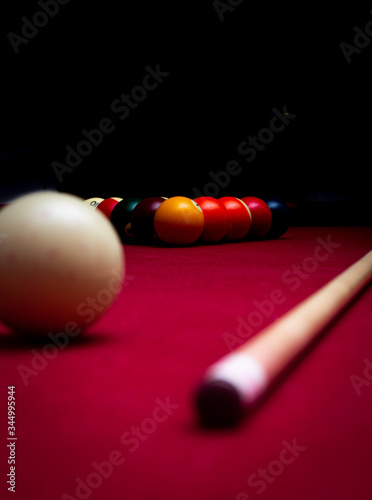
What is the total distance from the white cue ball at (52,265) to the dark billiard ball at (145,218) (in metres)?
3.46

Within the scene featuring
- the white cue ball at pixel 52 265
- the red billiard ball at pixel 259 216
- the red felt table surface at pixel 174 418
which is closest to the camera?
the red felt table surface at pixel 174 418

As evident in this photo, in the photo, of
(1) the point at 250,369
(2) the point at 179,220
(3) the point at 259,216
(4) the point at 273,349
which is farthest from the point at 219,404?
(3) the point at 259,216

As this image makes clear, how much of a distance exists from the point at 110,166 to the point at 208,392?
814 cm

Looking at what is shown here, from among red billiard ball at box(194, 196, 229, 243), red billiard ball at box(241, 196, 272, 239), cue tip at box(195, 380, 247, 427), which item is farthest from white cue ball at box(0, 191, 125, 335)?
red billiard ball at box(241, 196, 272, 239)

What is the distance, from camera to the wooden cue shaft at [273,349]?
1.00 m

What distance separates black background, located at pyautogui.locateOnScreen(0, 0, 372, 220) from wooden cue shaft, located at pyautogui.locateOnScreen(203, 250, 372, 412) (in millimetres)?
5309

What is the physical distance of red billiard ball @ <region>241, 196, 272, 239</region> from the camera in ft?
18.3

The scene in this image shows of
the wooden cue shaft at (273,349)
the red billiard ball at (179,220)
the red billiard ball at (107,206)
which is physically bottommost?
the red billiard ball at (179,220)

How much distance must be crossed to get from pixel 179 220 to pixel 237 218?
78cm

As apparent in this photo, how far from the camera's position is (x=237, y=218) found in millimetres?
5375

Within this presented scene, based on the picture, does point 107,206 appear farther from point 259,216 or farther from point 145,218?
point 259,216

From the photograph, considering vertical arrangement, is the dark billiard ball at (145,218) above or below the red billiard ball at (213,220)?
above

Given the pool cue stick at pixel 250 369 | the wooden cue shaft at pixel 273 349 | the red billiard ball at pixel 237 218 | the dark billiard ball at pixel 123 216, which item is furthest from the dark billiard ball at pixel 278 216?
the pool cue stick at pixel 250 369

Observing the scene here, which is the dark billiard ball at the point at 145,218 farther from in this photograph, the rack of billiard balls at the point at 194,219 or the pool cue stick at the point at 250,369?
the pool cue stick at the point at 250,369
